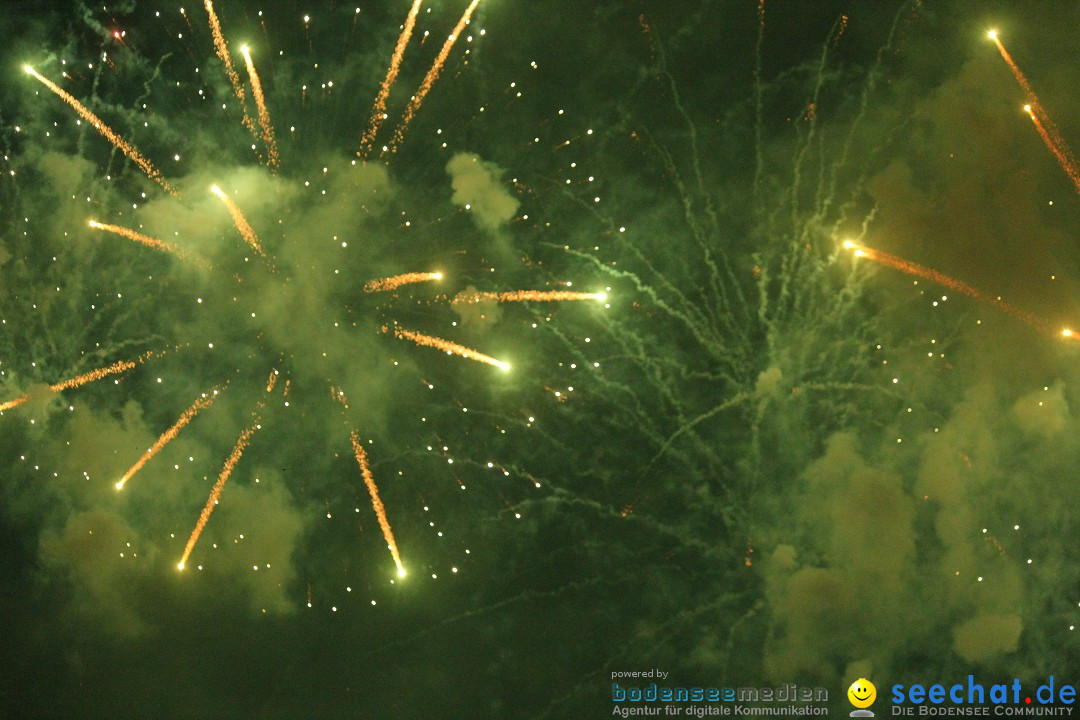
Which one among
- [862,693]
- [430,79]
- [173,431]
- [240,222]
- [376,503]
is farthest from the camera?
[173,431]

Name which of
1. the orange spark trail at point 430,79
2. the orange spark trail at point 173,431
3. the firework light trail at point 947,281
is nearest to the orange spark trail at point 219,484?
the orange spark trail at point 173,431

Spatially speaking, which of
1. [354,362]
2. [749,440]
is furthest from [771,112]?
[354,362]

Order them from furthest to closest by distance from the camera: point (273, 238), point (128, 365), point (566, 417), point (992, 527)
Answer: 1. point (128, 365)
2. point (273, 238)
3. point (566, 417)
4. point (992, 527)

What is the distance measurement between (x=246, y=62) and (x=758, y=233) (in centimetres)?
310

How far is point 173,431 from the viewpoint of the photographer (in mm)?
5805

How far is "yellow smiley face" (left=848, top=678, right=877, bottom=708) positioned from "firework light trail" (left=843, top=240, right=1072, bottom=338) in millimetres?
1997

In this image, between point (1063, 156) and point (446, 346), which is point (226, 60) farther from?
point (1063, 156)

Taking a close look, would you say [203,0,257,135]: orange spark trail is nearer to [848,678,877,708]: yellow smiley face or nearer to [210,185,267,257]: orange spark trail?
[210,185,267,257]: orange spark trail

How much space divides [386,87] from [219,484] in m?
2.54

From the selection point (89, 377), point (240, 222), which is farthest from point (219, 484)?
point (240, 222)

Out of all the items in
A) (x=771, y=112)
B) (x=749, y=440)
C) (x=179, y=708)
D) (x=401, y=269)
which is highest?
(x=771, y=112)

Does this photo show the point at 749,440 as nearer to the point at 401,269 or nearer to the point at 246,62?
the point at 401,269

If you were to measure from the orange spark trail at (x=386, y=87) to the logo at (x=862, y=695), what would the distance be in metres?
3.87

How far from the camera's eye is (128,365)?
591 centimetres
